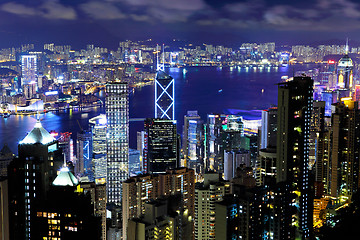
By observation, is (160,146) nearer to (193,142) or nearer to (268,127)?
(193,142)

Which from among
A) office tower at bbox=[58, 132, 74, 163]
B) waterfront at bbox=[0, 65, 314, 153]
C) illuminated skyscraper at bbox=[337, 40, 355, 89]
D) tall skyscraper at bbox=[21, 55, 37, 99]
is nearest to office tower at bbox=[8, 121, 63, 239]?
office tower at bbox=[58, 132, 74, 163]

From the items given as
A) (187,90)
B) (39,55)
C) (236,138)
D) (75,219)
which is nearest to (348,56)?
(236,138)

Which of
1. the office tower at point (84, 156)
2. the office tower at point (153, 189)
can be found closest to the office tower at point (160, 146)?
the office tower at point (84, 156)

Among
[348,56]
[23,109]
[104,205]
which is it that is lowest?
[104,205]

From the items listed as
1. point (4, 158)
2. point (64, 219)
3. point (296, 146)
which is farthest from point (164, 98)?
point (64, 219)

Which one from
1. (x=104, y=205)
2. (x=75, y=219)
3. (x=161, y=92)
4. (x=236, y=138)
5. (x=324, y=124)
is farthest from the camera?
(x=161, y=92)

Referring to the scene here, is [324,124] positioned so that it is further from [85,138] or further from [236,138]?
[85,138]

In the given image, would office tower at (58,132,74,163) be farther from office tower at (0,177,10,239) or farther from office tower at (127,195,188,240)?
office tower at (0,177,10,239)
